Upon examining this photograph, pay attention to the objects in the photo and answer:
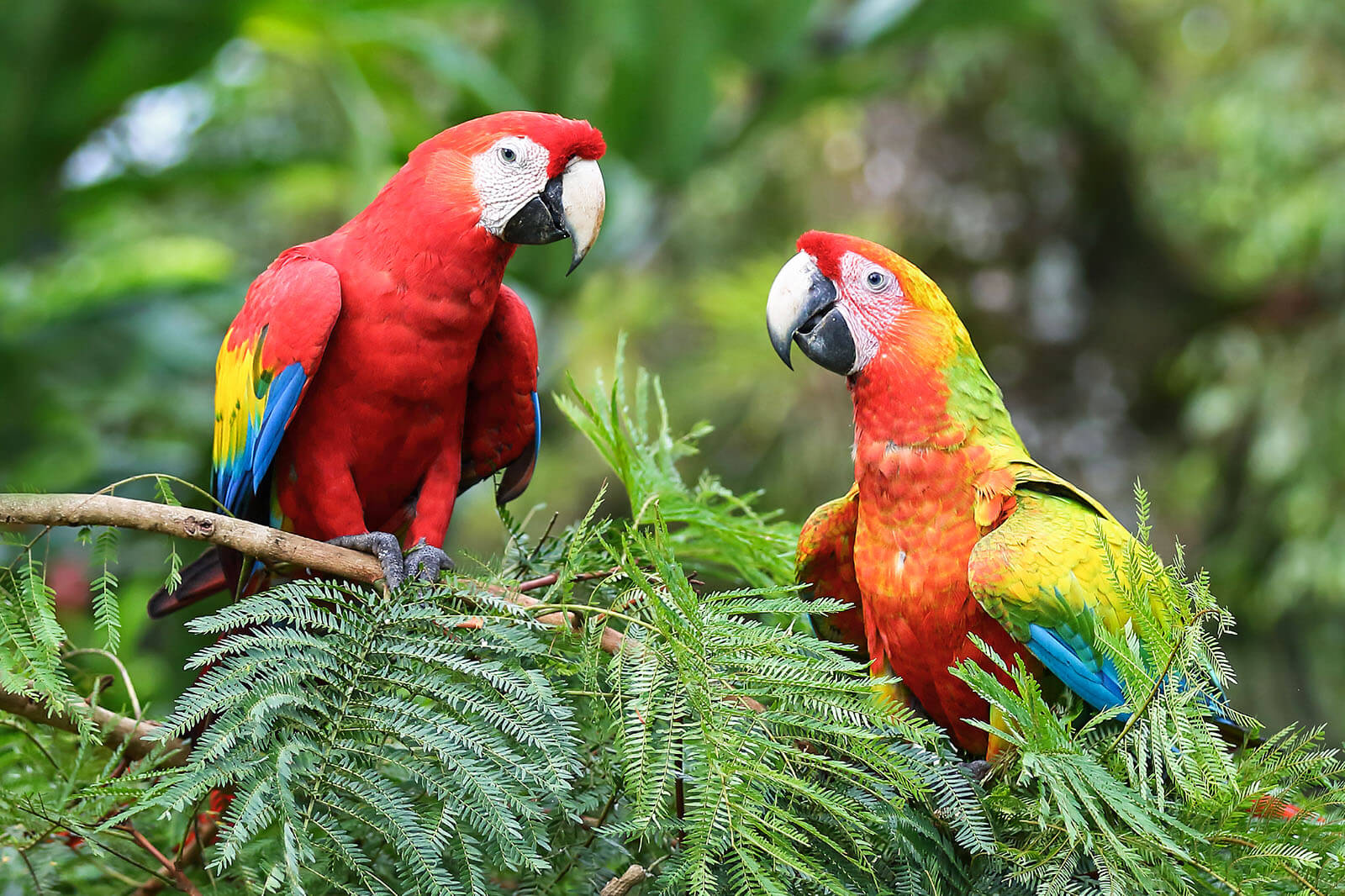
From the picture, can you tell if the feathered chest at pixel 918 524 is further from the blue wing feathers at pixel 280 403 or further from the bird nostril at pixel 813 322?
the blue wing feathers at pixel 280 403

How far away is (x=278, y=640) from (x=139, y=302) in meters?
2.63

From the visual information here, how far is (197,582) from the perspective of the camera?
3.65ft

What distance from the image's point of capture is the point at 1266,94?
134 inches

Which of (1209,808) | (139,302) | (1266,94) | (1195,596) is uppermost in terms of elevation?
(1266,94)

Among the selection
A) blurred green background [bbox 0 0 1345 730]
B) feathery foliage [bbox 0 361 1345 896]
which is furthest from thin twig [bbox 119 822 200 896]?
blurred green background [bbox 0 0 1345 730]

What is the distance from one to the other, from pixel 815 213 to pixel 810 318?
3.16 meters

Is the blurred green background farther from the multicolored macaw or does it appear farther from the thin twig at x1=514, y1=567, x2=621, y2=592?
the thin twig at x1=514, y1=567, x2=621, y2=592

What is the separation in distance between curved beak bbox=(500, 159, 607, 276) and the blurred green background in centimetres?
176

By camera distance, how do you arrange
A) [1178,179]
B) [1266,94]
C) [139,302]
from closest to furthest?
[139,302], [1266,94], [1178,179]

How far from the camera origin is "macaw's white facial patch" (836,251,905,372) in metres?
1.14

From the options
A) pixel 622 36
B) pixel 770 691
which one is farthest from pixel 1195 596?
pixel 622 36

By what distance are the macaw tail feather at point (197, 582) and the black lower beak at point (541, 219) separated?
48cm

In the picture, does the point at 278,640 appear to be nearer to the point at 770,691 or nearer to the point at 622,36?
the point at 770,691

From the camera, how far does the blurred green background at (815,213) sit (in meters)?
3.00
